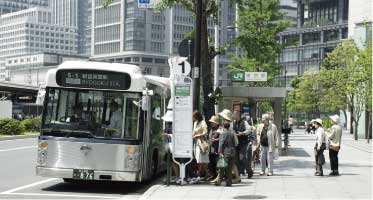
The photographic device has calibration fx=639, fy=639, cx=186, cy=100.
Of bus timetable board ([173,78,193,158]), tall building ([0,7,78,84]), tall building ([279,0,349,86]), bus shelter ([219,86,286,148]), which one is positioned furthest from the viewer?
tall building ([0,7,78,84])

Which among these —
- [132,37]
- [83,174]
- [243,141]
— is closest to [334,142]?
[243,141]

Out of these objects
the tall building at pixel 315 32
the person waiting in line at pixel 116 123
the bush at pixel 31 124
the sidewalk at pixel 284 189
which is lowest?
the bush at pixel 31 124

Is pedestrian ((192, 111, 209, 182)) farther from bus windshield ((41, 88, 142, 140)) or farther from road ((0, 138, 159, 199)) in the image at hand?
bus windshield ((41, 88, 142, 140))

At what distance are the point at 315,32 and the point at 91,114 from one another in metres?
128

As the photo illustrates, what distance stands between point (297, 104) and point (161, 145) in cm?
8258

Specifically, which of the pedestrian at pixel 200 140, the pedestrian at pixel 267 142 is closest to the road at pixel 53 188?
the pedestrian at pixel 200 140

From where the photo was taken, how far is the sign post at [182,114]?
1501cm

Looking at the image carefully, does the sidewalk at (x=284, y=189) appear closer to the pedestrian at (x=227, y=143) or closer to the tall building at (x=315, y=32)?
the pedestrian at (x=227, y=143)

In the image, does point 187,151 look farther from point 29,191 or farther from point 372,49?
point 372,49

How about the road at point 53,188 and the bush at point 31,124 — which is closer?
the road at point 53,188

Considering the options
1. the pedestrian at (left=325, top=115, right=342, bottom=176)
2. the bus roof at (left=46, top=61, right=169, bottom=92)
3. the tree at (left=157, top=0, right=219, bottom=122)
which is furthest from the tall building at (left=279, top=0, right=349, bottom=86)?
the bus roof at (left=46, top=61, right=169, bottom=92)

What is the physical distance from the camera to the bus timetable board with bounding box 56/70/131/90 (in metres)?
14.5

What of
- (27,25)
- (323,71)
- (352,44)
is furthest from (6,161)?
(27,25)

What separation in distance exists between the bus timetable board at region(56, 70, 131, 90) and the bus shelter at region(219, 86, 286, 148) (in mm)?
10117
